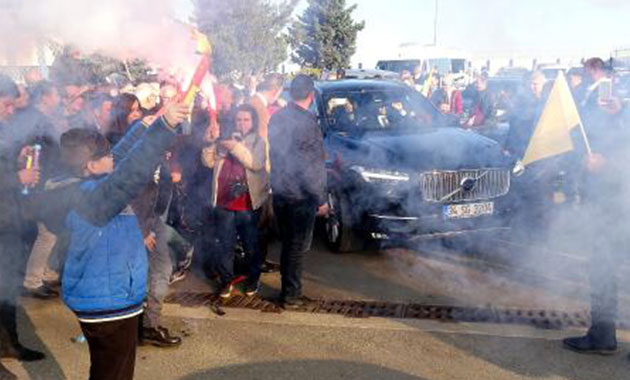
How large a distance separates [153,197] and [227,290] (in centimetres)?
162

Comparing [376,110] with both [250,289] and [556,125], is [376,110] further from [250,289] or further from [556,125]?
[556,125]

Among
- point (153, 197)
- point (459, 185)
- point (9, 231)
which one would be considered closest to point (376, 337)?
point (153, 197)

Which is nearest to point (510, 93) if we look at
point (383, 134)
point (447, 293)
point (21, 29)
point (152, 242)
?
point (383, 134)

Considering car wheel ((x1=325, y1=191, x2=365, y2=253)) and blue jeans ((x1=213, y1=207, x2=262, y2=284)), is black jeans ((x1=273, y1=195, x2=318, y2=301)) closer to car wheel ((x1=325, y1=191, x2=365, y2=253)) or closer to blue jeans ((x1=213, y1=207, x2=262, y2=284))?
blue jeans ((x1=213, y1=207, x2=262, y2=284))

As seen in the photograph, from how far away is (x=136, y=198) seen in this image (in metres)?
3.61

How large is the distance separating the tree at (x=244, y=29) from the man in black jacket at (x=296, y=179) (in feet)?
2.35

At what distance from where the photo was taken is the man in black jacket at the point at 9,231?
14.2 ft

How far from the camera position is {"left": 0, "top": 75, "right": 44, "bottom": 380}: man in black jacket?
432cm

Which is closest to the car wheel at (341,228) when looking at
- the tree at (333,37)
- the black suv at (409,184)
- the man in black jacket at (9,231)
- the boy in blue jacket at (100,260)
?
the black suv at (409,184)

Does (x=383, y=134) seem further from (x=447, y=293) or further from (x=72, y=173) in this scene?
(x=72, y=173)

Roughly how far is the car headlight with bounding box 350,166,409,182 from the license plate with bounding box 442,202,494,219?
0.53 m

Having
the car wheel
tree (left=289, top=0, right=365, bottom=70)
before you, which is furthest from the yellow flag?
tree (left=289, top=0, right=365, bottom=70)

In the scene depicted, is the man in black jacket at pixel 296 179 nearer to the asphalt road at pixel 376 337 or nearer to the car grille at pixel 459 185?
the asphalt road at pixel 376 337

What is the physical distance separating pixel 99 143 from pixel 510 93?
10.6 meters
